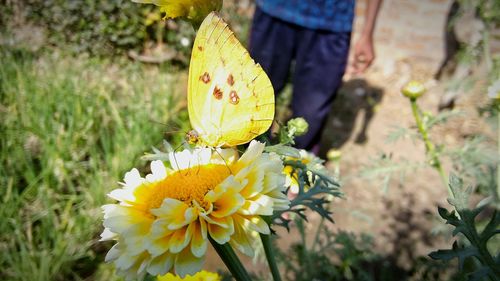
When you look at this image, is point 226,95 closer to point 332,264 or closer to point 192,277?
point 192,277

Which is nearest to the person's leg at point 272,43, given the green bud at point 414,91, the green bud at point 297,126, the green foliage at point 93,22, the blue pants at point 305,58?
the blue pants at point 305,58

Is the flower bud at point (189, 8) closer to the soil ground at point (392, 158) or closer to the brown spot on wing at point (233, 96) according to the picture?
the brown spot on wing at point (233, 96)

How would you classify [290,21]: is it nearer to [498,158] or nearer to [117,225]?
[498,158]

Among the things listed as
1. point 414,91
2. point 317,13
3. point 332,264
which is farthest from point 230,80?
point 317,13

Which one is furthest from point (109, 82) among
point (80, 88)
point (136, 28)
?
point (136, 28)

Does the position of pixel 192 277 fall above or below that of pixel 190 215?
below

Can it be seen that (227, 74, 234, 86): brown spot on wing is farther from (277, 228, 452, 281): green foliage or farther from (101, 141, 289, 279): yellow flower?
(277, 228, 452, 281): green foliage

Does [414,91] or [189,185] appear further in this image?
[414,91]
